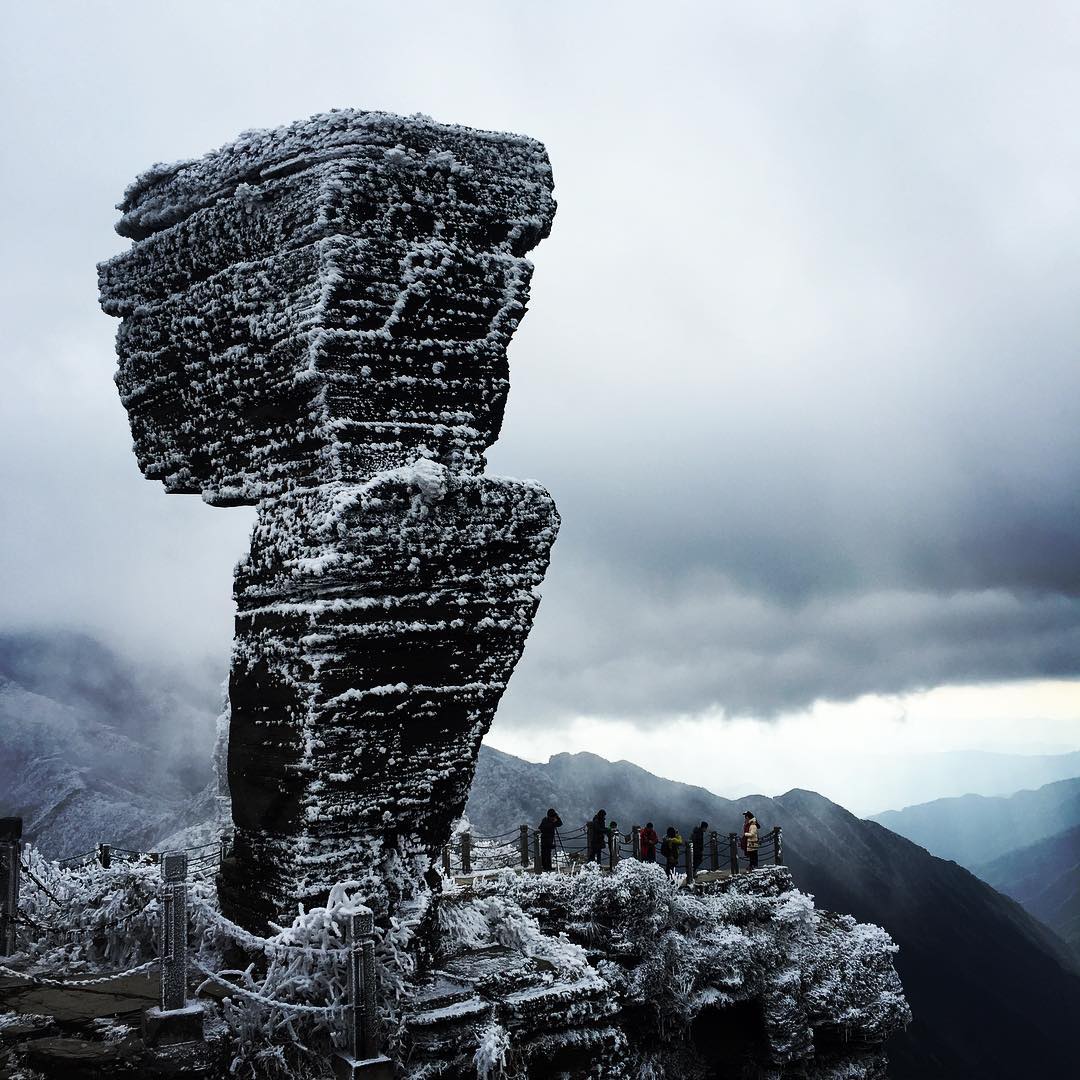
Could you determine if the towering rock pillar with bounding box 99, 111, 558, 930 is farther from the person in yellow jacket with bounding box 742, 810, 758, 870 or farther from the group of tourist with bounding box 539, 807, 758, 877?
the person in yellow jacket with bounding box 742, 810, 758, 870

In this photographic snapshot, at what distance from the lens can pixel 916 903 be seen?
49.2m

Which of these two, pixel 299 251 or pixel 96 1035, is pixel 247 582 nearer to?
pixel 299 251

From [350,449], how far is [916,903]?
5147cm

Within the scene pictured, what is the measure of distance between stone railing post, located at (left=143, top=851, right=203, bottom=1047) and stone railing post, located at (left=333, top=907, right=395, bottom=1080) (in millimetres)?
809

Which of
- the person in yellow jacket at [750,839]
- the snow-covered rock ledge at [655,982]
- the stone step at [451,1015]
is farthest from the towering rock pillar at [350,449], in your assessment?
the person in yellow jacket at [750,839]

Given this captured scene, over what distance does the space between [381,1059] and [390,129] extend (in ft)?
21.5

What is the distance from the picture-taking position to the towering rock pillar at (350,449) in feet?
22.2

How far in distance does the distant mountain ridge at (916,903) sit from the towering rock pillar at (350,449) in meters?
32.2

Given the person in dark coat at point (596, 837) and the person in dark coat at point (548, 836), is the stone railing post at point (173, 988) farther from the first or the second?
the person in dark coat at point (596, 837)

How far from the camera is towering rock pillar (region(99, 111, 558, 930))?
22.2ft

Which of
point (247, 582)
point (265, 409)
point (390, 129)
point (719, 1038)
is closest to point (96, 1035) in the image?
Result: point (247, 582)

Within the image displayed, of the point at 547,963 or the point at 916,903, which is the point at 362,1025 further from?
the point at 916,903

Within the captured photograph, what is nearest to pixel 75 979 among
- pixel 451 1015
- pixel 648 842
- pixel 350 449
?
pixel 451 1015

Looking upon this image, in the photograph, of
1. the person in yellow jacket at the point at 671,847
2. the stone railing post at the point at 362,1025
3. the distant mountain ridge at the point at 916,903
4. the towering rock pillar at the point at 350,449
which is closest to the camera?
the stone railing post at the point at 362,1025
